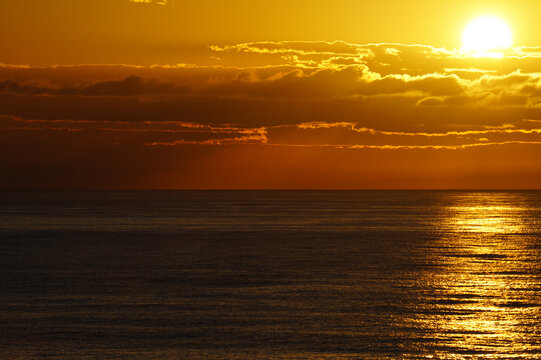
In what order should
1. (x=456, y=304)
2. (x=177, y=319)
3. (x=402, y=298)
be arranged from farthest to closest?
(x=402, y=298) < (x=456, y=304) < (x=177, y=319)

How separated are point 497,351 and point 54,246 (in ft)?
186

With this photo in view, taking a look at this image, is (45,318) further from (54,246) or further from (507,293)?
(54,246)

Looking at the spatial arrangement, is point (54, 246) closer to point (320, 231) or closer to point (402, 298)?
point (320, 231)

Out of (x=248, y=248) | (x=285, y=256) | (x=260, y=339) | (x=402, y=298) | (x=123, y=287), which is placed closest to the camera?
(x=260, y=339)

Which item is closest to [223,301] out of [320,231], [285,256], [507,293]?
[507,293]

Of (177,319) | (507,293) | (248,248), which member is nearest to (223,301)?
(177,319)

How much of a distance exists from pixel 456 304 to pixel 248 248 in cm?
3773

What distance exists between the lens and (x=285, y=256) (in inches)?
2689

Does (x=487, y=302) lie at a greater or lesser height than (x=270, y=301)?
greater

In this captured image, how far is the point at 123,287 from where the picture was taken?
160 feet

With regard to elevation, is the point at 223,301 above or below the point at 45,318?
above

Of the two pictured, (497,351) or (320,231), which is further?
(320,231)

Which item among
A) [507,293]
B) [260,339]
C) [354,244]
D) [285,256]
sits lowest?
[260,339]

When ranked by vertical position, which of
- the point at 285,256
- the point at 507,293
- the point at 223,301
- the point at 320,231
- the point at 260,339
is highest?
the point at 320,231
